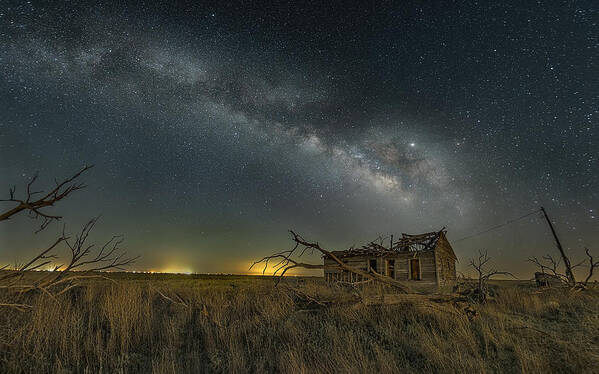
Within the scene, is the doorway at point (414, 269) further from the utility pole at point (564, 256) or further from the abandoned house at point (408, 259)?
the utility pole at point (564, 256)

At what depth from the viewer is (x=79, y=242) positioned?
17.5 feet

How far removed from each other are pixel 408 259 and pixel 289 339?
51.2ft

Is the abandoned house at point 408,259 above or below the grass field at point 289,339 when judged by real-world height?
above

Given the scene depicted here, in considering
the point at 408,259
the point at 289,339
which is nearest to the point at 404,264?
the point at 408,259

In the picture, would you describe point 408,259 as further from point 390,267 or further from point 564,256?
point 564,256

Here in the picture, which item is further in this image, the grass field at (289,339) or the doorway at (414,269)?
the doorway at (414,269)

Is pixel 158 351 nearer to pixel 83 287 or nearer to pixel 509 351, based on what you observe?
pixel 83 287

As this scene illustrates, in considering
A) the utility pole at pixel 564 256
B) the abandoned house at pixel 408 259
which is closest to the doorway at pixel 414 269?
the abandoned house at pixel 408 259

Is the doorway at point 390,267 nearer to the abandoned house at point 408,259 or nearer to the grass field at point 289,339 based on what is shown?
the abandoned house at point 408,259

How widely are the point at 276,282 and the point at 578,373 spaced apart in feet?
23.2

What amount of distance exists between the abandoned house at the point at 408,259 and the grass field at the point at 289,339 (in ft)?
32.4

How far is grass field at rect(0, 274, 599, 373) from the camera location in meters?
4.49

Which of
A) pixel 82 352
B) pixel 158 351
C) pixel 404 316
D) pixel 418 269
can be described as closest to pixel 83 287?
pixel 82 352

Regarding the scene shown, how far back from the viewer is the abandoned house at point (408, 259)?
18.8 meters
